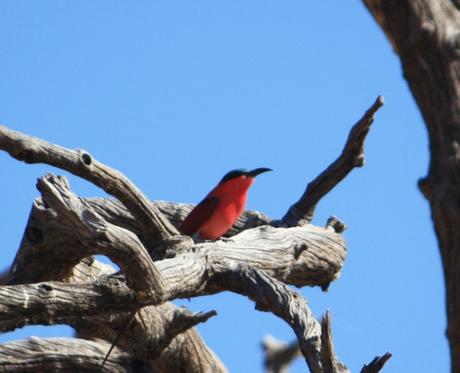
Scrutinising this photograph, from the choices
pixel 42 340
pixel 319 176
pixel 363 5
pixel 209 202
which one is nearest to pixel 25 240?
pixel 42 340

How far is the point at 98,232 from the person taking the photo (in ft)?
15.6

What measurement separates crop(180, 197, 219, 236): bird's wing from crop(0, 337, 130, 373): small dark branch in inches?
44.4

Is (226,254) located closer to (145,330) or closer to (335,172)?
(145,330)

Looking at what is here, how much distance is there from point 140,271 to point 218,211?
2.80 metres

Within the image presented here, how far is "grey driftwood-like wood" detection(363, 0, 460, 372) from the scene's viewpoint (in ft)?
10.4

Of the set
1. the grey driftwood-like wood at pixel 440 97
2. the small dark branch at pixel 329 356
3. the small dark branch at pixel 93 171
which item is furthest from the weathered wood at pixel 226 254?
the grey driftwood-like wood at pixel 440 97

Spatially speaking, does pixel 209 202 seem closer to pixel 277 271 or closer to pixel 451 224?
pixel 277 271

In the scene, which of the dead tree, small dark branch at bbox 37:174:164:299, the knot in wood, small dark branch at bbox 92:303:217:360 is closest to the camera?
small dark branch at bbox 37:174:164:299

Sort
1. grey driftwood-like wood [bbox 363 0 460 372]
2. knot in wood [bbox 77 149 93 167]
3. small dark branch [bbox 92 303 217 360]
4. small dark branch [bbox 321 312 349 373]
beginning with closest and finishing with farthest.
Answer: grey driftwood-like wood [bbox 363 0 460 372], small dark branch [bbox 321 312 349 373], knot in wood [bbox 77 149 93 167], small dark branch [bbox 92 303 217 360]

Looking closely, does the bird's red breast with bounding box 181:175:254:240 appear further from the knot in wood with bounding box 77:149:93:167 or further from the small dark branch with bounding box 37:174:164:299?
the small dark branch with bounding box 37:174:164:299

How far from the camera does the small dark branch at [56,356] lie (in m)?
6.41

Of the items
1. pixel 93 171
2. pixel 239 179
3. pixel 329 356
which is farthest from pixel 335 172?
pixel 329 356

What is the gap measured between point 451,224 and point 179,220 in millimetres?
5024

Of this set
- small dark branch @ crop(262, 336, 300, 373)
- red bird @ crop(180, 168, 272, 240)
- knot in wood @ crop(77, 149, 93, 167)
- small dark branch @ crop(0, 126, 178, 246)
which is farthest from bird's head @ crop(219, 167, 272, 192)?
small dark branch @ crop(262, 336, 300, 373)
